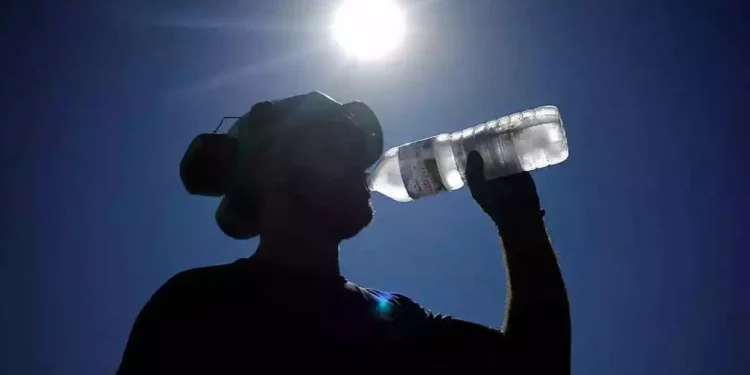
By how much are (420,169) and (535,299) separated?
1020 mm

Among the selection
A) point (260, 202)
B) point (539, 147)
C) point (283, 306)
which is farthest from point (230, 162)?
point (539, 147)

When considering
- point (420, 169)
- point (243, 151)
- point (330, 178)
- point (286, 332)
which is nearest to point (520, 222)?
point (330, 178)

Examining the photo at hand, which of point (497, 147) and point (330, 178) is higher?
point (497, 147)

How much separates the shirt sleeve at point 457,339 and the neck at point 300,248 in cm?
20

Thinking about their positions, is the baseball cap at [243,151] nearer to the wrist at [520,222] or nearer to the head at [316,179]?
the head at [316,179]

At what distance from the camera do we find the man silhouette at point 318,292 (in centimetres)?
122

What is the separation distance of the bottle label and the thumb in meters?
0.65

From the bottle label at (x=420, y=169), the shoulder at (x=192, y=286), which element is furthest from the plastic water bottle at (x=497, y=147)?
the shoulder at (x=192, y=286)

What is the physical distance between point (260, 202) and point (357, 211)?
10.5 inches

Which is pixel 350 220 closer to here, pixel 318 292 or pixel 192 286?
pixel 318 292

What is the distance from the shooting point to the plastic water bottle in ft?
8.05

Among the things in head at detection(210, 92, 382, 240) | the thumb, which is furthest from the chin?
the thumb

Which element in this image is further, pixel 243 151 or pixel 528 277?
pixel 243 151

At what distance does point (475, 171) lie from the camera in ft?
5.18
